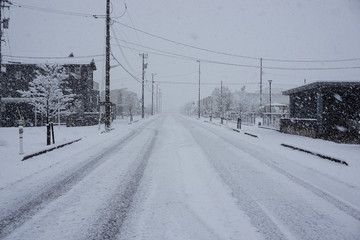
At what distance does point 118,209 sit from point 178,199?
1043 mm

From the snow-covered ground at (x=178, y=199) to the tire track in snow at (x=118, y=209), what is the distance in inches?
0.5

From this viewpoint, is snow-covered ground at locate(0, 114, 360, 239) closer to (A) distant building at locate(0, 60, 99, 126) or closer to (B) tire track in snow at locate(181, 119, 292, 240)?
(B) tire track in snow at locate(181, 119, 292, 240)

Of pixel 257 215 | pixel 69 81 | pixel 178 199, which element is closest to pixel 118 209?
pixel 178 199

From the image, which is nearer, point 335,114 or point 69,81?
point 335,114

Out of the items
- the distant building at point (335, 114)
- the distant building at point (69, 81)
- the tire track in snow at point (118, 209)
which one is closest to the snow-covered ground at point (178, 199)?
the tire track in snow at point (118, 209)

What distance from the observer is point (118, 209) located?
3533mm

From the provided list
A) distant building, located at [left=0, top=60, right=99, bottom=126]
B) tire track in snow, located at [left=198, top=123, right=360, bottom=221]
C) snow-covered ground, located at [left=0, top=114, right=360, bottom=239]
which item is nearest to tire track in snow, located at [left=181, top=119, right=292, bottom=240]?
snow-covered ground, located at [left=0, top=114, right=360, bottom=239]

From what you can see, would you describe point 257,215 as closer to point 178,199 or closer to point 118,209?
point 178,199

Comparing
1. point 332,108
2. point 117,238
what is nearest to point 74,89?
point 332,108

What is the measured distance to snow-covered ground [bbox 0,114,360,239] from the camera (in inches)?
115

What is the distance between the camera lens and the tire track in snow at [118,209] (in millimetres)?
2858

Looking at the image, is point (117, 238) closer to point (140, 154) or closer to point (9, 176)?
point (9, 176)

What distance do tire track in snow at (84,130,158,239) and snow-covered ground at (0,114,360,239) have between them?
14 mm

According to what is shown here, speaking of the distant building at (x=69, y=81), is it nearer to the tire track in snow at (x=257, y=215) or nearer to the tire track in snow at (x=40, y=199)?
the tire track in snow at (x=40, y=199)
